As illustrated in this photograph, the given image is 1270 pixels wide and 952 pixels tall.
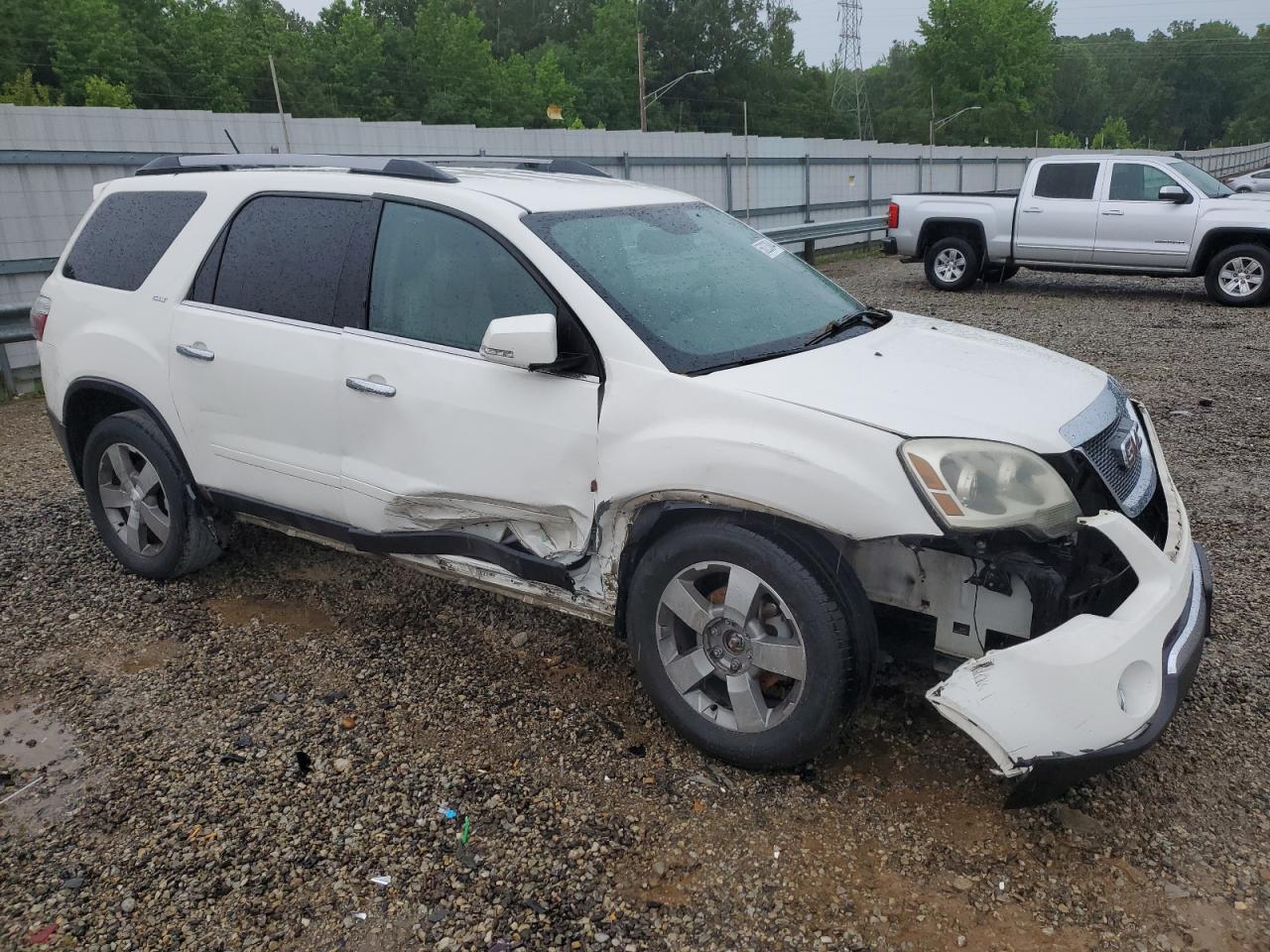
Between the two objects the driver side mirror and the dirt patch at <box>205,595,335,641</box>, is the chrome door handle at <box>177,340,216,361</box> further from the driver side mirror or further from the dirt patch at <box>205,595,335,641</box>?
the driver side mirror

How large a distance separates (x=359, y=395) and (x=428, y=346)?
0.34 meters

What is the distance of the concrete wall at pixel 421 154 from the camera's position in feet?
32.9

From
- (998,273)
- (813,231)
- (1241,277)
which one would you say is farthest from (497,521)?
(813,231)

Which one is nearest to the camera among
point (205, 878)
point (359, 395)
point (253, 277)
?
point (205, 878)

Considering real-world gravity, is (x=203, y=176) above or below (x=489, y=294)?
above

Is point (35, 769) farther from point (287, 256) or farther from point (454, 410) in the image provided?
point (287, 256)

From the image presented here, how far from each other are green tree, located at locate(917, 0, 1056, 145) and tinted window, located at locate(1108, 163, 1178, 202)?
6068 centimetres

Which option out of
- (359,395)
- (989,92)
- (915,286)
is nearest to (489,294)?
(359,395)

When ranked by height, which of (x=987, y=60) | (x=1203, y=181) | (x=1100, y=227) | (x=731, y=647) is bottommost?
(x=731, y=647)

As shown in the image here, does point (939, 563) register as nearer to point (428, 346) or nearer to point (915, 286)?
point (428, 346)

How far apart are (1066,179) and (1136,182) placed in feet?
2.70

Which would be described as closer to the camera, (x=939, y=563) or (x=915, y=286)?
(x=939, y=563)

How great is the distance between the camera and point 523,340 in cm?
307

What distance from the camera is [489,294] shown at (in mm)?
3441
